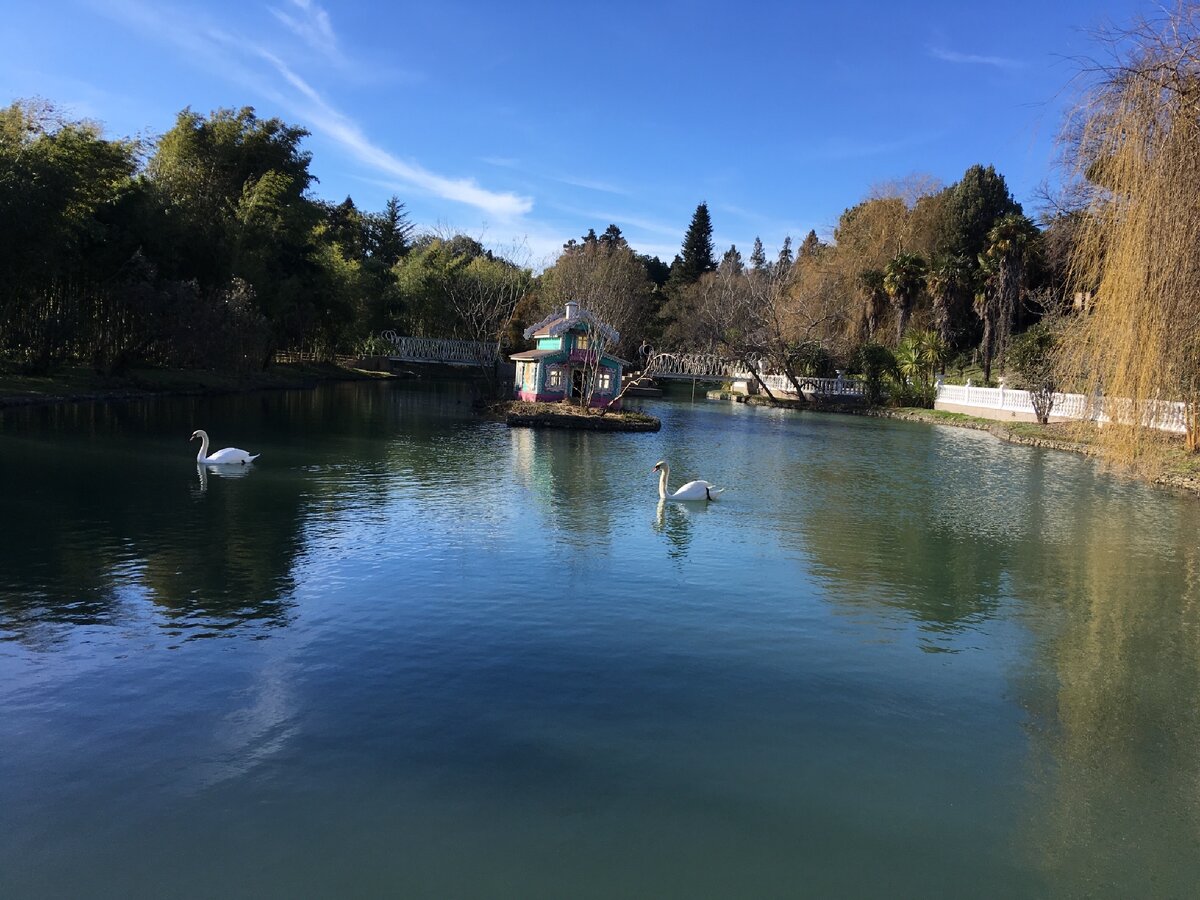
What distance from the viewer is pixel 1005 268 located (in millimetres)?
41500

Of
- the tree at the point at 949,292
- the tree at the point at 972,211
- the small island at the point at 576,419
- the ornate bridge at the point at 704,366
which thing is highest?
the tree at the point at 972,211

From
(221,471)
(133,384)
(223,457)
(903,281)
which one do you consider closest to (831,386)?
(903,281)

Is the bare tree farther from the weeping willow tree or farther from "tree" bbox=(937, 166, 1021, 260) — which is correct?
the weeping willow tree

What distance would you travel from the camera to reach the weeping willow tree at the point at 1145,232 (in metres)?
7.38

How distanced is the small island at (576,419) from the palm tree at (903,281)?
24.2 m

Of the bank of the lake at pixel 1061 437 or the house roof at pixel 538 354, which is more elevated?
the house roof at pixel 538 354

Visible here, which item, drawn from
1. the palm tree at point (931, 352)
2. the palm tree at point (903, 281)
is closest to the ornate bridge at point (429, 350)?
the palm tree at point (903, 281)

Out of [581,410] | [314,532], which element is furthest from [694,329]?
[314,532]

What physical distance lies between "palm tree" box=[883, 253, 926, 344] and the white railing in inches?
277

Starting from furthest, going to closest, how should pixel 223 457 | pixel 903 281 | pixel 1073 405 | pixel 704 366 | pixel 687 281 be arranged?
pixel 687 281 → pixel 704 366 → pixel 903 281 → pixel 1073 405 → pixel 223 457

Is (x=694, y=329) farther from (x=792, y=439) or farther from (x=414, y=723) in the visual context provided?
(x=414, y=723)

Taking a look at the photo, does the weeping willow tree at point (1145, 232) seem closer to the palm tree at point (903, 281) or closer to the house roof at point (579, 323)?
the house roof at point (579, 323)

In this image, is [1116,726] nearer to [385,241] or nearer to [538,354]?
[538,354]

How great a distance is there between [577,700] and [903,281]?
156 feet
